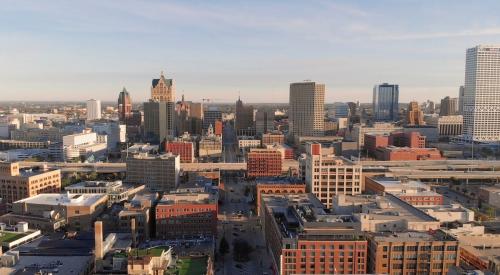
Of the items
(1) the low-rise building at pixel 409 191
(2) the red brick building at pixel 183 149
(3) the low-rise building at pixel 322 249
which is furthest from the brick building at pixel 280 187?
(2) the red brick building at pixel 183 149

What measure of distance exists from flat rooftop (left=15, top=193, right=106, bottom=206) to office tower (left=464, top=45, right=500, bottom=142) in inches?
5892

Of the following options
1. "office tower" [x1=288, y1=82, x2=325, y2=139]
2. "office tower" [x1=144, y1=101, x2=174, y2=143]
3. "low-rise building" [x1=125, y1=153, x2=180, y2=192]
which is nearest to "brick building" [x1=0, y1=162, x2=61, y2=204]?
"low-rise building" [x1=125, y1=153, x2=180, y2=192]

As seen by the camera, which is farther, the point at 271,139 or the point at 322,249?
the point at 271,139

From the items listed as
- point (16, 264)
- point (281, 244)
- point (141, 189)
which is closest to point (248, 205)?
point (141, 189)

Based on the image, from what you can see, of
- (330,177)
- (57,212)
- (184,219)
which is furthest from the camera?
(330,177)

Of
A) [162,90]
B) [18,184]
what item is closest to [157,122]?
[162,90]

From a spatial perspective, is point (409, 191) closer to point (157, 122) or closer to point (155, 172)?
point (155, 172)

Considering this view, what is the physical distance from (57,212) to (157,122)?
106722 mm

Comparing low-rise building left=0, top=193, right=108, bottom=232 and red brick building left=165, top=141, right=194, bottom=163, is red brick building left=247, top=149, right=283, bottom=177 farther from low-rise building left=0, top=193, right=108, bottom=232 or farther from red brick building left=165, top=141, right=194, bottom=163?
low-rise building left=0, top=193, right=108, bottom=232

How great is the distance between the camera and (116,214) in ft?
216

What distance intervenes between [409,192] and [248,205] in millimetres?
30388

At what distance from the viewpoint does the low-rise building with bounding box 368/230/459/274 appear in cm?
4444

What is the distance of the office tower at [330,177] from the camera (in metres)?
69.6

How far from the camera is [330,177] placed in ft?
230
